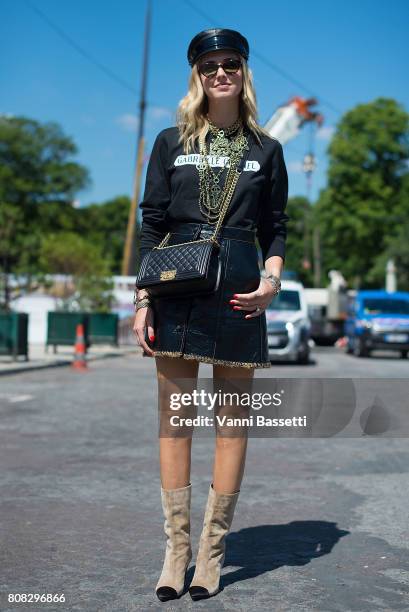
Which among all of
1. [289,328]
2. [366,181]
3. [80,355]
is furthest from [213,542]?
[366,181]

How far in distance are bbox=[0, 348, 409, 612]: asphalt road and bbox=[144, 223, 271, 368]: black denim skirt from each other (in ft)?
2.89

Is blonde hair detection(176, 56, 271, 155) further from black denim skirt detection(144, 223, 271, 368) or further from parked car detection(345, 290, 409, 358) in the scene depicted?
parked car detection(345, 290, 409, 358)

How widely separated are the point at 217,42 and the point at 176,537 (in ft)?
5.97

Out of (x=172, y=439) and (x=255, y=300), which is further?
(x=172, y=439)

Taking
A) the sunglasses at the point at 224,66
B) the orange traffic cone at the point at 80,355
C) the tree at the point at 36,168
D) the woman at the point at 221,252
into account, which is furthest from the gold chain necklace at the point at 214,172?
the tree at the point at 36,168

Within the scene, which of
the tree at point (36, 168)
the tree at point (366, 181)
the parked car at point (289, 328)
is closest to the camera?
the parked car at point (289, 328)

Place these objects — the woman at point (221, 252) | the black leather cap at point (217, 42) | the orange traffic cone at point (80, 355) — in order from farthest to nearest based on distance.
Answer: the orange traffic cone at point (80, 355), the black leather cap at point (217, 42), the woman at point (221, 252)

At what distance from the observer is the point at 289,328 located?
66.4 feet

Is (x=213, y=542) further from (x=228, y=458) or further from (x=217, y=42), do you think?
(x=217, y=42)

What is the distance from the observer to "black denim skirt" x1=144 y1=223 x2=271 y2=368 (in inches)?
130

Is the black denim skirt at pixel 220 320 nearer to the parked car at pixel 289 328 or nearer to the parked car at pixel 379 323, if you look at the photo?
the parked car at pixel 289 328

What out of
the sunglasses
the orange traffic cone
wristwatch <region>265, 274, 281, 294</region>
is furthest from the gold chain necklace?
the orange traffic cone

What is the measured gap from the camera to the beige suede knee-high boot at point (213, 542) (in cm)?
337

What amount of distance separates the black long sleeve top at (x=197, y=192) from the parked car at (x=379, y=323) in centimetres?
2058
